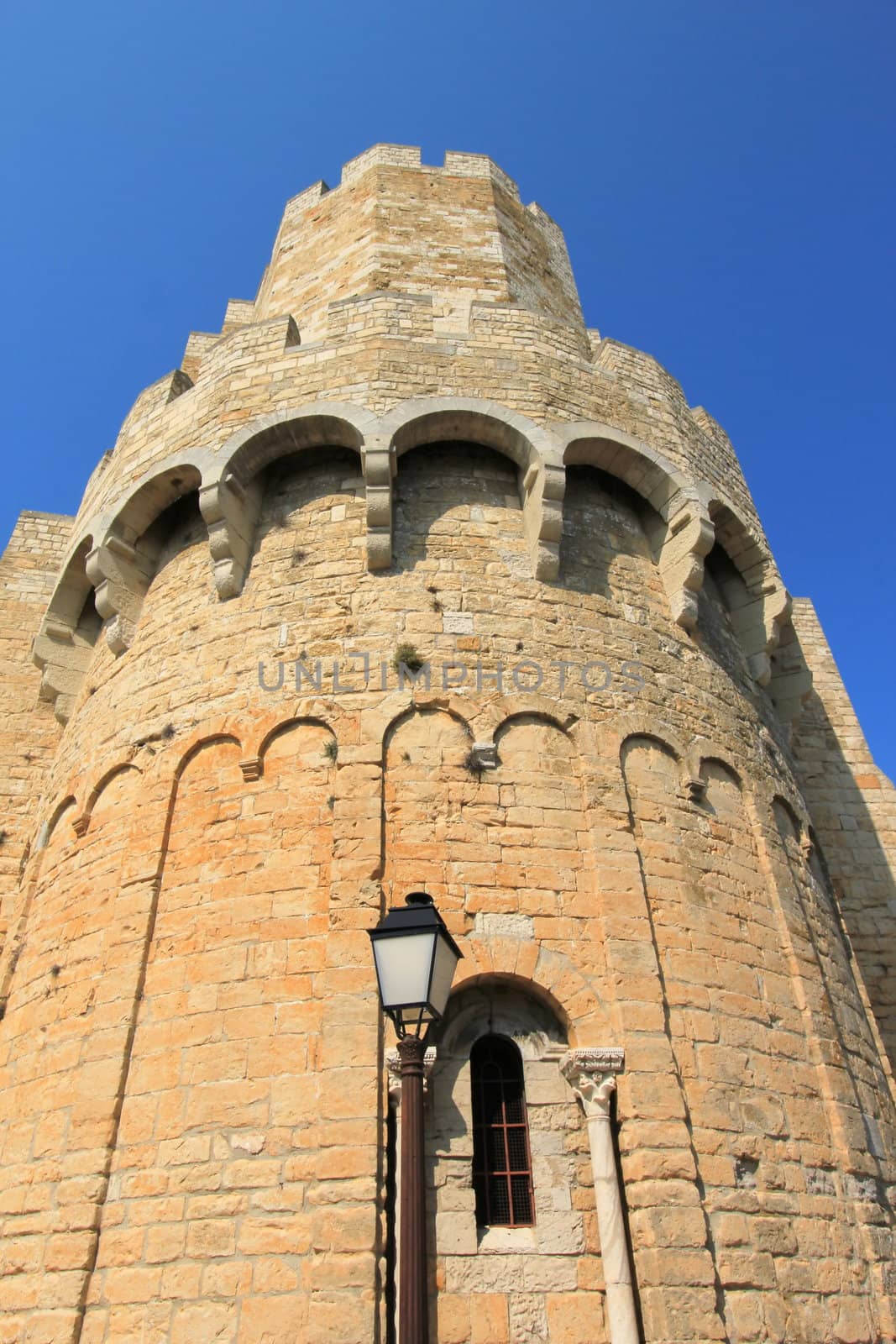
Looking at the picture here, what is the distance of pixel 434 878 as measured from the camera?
5965 millimetres

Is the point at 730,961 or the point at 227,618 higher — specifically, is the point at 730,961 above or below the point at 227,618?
below

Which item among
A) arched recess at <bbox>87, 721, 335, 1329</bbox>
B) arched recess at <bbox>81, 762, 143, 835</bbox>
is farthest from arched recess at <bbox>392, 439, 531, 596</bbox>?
arched recess at <bbox>81, 762, 143, 835</bbox>

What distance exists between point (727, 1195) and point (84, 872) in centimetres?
506

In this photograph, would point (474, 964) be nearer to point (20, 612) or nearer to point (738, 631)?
point (738, 631)

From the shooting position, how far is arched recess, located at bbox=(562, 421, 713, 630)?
8.22 metres

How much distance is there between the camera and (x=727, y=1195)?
5.35 metres

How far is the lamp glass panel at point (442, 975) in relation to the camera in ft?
12.3

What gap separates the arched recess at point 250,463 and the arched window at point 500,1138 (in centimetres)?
428

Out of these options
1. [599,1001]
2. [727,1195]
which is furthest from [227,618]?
[727,1195]

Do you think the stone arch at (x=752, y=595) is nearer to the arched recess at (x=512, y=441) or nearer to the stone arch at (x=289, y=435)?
the arched recess at (x=512, y=441)

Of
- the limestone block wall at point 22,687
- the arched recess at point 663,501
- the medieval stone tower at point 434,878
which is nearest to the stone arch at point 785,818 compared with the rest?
the medieval stone tower at point 434,878

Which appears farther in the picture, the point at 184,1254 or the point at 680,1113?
the point at 680,1113

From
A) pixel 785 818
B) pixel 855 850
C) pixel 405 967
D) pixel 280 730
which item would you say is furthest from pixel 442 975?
pixel 855 850

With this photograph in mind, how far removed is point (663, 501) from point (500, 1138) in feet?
18.8
